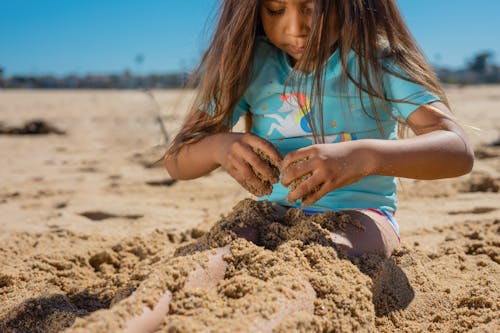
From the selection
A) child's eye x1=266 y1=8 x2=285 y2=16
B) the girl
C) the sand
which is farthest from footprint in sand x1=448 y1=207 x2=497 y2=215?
child's eye x1=266 y1=8 x2=285 y2=16

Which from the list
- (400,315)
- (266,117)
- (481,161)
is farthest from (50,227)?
(481,161)

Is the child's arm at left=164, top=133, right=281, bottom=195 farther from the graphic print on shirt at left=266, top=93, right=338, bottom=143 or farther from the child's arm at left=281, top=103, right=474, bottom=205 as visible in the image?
the graphic print on shirt at left=266, top=93, right=338, bottom=143

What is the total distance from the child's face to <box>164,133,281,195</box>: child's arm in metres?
0.42

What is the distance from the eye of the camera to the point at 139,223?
2.81 m

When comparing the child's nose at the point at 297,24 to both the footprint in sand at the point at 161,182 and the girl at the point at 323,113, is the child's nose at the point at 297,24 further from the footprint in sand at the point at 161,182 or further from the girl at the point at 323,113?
the footprint in sand at the point at 161,182

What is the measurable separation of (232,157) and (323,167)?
396mm

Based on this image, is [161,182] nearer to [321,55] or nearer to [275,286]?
[321,55]

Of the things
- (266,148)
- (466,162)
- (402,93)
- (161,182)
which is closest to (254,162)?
(266,148)

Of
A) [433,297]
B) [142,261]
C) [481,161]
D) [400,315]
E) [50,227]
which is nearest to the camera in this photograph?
[400,315]

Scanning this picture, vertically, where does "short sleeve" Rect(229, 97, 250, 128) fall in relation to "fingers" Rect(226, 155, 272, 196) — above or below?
above

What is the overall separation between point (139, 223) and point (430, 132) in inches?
68.1

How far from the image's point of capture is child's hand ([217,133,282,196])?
166cm

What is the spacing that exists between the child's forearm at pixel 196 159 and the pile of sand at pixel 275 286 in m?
0.29

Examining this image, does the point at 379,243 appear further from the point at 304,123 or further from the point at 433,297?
the point at 304,123
